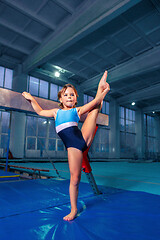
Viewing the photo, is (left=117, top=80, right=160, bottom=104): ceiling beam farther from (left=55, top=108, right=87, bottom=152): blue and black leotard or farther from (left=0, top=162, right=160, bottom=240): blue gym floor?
(left=55, top=108, right=87, bottom=152): blue and black leotard

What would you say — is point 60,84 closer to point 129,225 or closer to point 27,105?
point 27,105

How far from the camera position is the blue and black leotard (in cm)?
166

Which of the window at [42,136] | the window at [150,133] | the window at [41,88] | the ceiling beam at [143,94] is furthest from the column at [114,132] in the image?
the window at [41,88]

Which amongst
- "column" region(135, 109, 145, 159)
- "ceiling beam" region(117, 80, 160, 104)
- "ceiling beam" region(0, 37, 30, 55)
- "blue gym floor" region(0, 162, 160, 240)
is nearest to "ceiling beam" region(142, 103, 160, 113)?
"column" region(135, 109, 145, 159)

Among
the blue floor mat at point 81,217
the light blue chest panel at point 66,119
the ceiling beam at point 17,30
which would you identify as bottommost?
the blue floor mat at point 81,217

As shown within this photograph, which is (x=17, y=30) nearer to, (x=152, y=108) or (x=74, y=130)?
(x=74, y=130)

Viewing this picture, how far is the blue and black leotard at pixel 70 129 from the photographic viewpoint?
1.66 metres

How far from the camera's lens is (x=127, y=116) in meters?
21.5

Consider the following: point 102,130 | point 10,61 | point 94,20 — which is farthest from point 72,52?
point 102,130

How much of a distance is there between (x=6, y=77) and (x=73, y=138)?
13.0 metres

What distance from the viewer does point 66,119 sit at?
68.3 inches

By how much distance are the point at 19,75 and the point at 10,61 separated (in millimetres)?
1092

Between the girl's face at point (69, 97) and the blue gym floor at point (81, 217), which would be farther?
the girl's face at point (69, 97)

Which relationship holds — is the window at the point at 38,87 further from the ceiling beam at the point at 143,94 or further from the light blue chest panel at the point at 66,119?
the light blue chest panel at the point at 66,119
